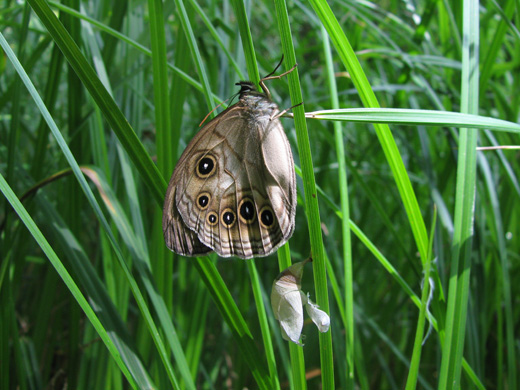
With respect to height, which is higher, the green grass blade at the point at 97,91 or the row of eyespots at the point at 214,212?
the green grass blade at the point at 97,91

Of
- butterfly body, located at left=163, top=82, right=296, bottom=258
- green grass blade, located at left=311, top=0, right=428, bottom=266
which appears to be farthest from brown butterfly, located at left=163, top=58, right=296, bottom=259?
green grass blade, located at left=311, top=0, right=428, bottom=266

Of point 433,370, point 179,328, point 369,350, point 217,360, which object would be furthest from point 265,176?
point 433,370

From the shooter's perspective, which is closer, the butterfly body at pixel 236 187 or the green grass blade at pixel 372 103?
the green grass blade at pixel 372 103

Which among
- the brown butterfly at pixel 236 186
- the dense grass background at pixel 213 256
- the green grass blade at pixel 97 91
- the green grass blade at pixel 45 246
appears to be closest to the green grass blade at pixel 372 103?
the dense grass background at pixel 213 256

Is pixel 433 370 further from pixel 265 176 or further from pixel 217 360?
pixel 265 176

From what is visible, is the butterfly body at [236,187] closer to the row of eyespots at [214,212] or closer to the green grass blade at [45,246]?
the row of eyespots at [214,212]

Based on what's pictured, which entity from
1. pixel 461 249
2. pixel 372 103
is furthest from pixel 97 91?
pixel 461 249
